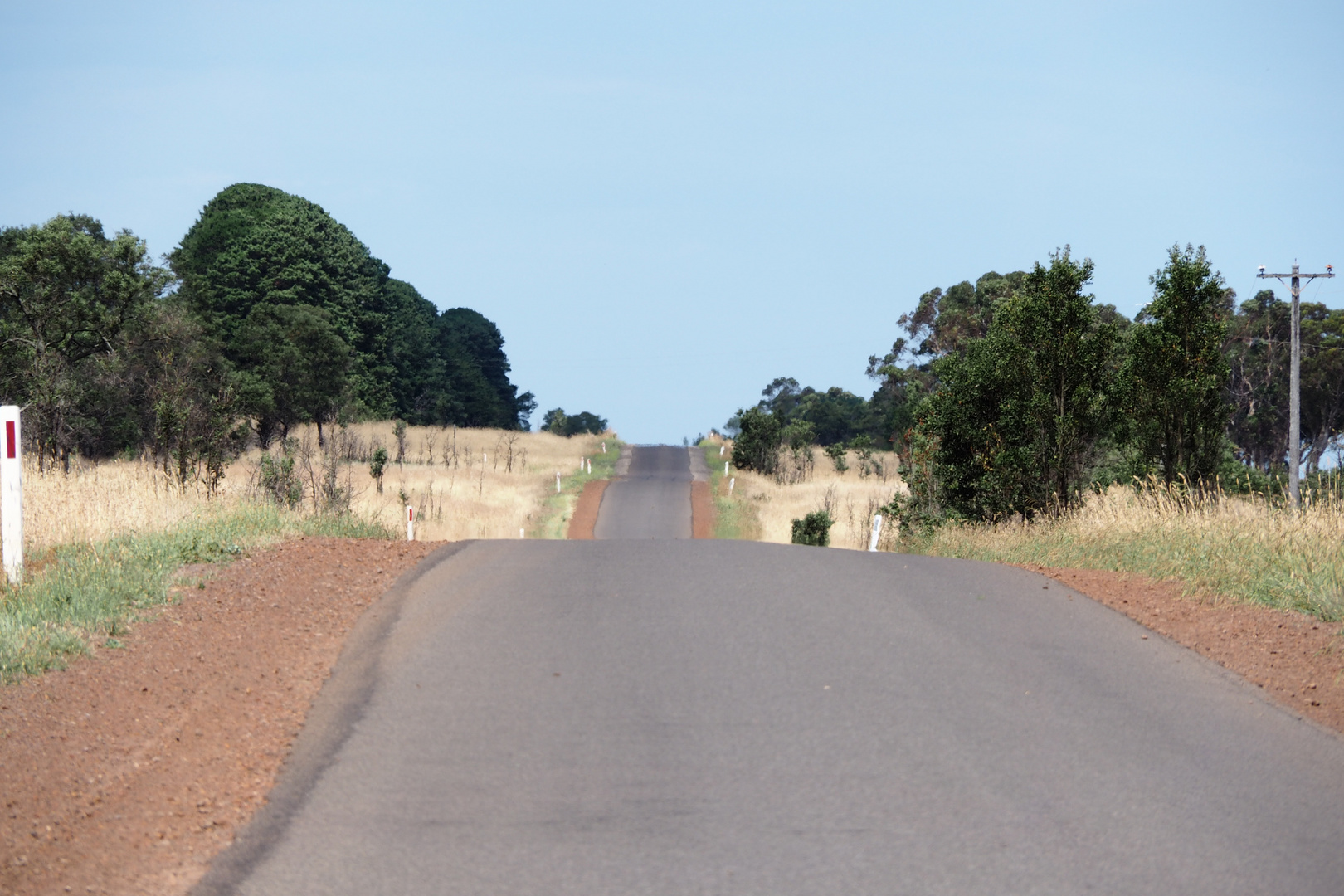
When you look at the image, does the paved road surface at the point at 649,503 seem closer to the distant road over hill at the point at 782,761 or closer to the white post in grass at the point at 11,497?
the white post in grass at the point at 11,497

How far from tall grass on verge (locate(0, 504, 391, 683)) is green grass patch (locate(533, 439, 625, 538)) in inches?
938

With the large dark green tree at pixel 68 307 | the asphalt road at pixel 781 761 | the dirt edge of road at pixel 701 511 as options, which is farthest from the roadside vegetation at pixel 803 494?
the large dark green tree at pixel 68 307

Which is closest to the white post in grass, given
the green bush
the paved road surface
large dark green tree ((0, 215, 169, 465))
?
the paved road surface

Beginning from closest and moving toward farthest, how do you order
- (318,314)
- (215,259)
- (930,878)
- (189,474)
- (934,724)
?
1. (930,878)
2. (934,724)
3. (189,474)
4. (318,314)
5. (215,259)

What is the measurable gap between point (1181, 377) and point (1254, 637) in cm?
1143

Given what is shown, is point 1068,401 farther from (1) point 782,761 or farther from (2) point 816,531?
(1) point 782,761

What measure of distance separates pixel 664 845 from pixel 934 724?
95.4 inches

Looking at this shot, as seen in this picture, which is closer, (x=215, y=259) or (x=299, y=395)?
(x=299, y=395)

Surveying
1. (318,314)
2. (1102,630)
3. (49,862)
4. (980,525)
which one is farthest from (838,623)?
(318,314)

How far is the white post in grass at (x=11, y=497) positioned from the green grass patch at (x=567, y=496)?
25573 millimetres

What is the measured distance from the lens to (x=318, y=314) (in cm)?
6253

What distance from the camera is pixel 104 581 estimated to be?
1004cm

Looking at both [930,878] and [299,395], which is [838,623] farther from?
[299,395]

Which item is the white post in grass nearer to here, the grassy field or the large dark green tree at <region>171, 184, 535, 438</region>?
the grassy field
